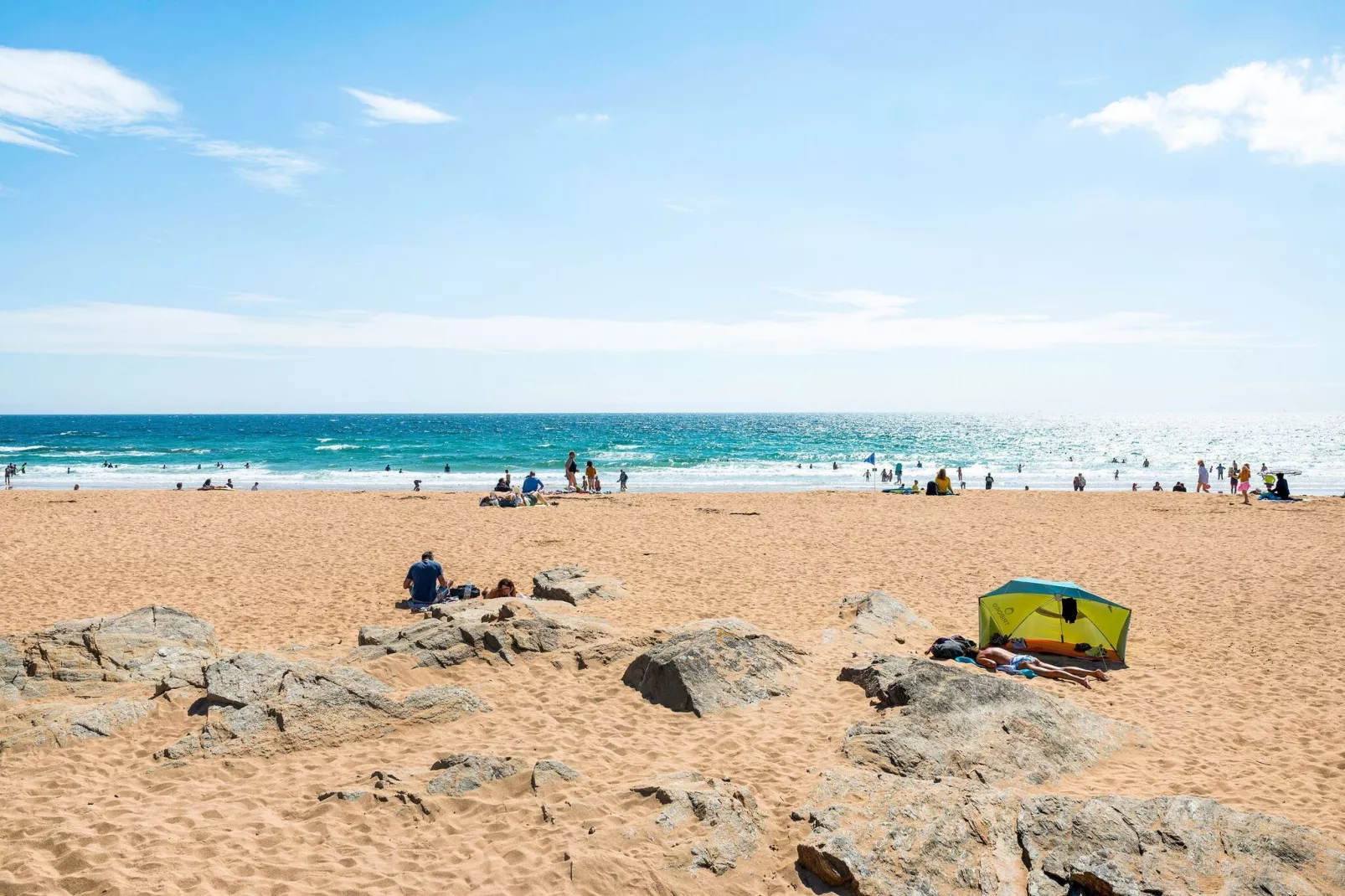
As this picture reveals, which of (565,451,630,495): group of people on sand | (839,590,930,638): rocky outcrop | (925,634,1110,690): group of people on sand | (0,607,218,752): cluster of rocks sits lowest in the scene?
(925,634,1110,690): group of people on sand

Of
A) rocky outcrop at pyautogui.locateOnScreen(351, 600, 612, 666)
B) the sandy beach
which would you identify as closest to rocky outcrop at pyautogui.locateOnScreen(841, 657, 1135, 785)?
the sandy beach

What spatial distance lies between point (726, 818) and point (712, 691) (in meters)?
2.66

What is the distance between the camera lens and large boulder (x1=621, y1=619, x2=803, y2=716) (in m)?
8.14

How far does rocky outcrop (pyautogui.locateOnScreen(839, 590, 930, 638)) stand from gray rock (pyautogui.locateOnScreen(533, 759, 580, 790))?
20.1 feet

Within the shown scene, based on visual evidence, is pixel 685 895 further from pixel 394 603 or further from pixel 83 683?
pixel 394 603

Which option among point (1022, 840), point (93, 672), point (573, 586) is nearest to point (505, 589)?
point (573, 586)

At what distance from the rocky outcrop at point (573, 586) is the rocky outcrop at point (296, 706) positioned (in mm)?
4817

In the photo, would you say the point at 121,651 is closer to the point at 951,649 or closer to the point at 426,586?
the point at 426,586

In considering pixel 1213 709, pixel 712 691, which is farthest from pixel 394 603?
pixel 1213 709

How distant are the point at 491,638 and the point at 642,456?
57.0 m

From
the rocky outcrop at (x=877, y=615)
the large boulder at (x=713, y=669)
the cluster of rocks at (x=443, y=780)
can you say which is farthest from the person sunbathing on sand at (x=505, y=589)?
the cluster of rocks at (x=443, y=780)

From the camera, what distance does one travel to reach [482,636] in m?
9.43

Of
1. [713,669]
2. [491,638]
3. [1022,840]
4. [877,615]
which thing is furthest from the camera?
[877,615]

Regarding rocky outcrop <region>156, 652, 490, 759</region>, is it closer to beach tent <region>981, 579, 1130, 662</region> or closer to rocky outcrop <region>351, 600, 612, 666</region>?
rocky outcrop <region>351, 600, 612, 666</region>
